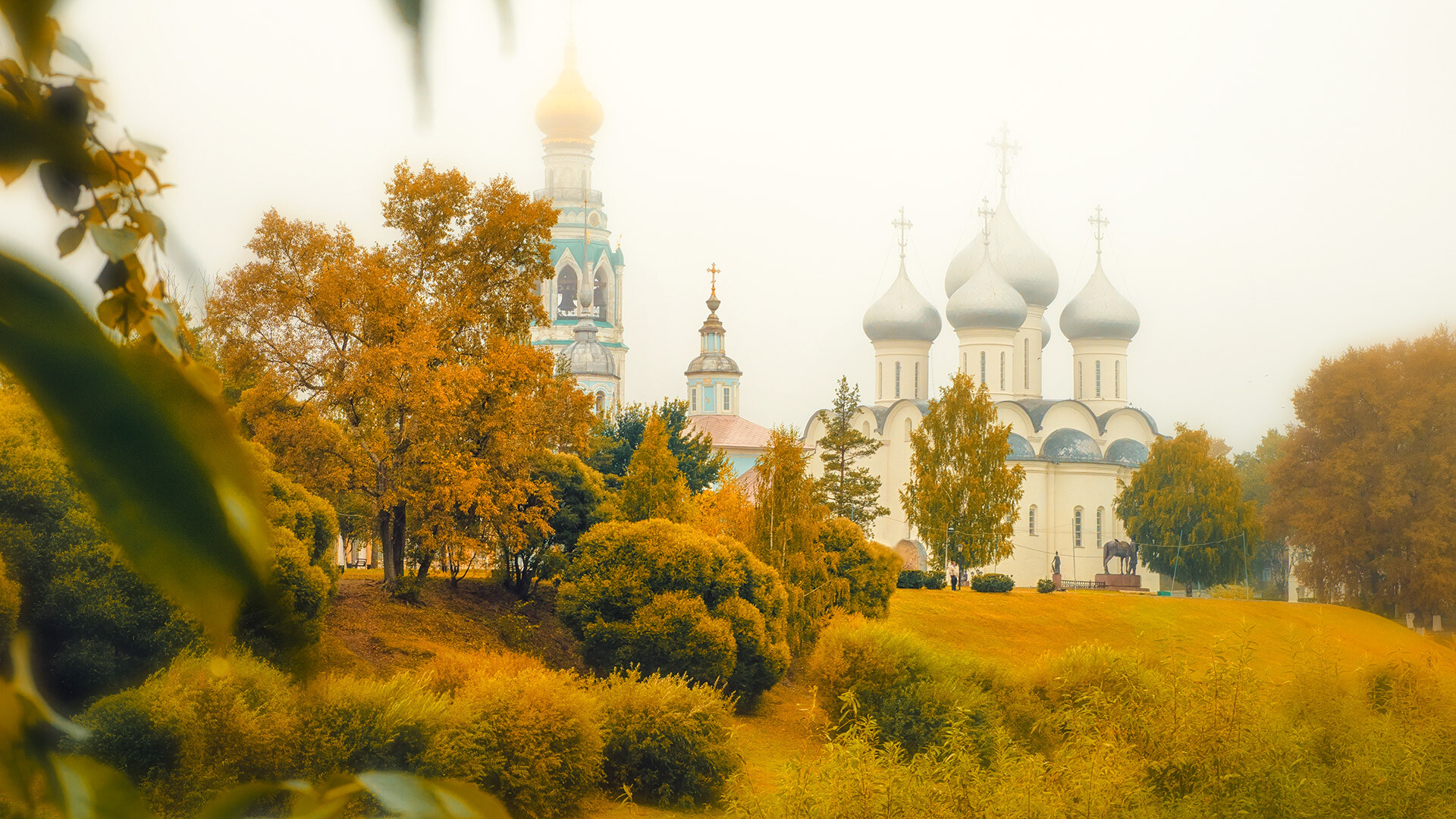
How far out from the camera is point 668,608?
15312 mm

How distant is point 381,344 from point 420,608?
3.45 metres

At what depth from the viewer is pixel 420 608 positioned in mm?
16094

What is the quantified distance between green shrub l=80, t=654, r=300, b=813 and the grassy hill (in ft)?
2.63

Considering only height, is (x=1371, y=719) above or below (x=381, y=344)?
below

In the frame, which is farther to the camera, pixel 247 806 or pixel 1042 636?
pixel 1042 636

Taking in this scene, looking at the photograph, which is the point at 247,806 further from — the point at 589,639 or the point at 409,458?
the point at 409,458

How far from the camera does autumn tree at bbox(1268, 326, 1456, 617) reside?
2911 cm

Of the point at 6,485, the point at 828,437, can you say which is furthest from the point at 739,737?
the point at 828,437

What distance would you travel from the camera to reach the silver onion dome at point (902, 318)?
43.6 metres

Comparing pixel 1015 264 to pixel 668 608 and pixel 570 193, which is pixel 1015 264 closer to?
pixel 570 193

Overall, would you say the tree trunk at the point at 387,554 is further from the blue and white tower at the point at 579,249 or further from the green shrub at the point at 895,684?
the blue and white tower at the point at 579,249

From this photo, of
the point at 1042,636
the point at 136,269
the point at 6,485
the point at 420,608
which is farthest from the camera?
the point at 1042,636

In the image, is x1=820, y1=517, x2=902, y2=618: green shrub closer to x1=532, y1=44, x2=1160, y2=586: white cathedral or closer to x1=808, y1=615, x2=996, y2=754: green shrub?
x1=808, y1=615, x2=996, y2=754: green shrub

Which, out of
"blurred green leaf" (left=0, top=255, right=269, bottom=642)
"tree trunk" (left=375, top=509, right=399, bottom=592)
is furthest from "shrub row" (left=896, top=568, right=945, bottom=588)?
"blurred green leaf" (left=0, top=255, right=269, bottom=642)
